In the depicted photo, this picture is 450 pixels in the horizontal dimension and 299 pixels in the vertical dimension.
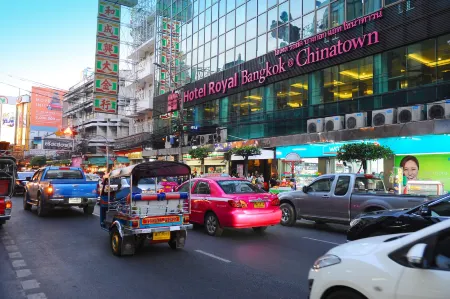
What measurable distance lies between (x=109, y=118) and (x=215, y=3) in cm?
3599

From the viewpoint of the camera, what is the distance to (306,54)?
2538 centimetres

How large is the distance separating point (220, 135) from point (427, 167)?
57.5ft

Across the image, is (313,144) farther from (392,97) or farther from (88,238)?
(88,238)

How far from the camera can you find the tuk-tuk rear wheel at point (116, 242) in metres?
7.77

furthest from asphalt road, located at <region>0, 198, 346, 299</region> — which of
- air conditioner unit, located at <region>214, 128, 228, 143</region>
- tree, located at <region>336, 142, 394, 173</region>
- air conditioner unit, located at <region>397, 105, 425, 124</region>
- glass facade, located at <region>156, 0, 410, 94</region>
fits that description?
air conditioner unit, located at <region>214, 128, 228, 143</region>

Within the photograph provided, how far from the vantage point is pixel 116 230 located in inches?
316

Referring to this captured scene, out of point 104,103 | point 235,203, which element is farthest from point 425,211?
point 104,103

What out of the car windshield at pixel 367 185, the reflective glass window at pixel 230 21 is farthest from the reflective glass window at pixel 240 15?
the car windshield at pixel 367 185

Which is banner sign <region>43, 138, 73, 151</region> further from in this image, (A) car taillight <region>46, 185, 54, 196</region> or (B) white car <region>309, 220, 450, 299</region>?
(B) white car <region>309, 220, 450, 299</region>

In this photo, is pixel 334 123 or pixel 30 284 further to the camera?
pixel 334 123

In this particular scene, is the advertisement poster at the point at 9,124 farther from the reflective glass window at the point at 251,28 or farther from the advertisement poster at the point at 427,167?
the advertisement poster at the point at 427,167

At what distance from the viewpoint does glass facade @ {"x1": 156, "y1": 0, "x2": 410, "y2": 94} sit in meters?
24.8

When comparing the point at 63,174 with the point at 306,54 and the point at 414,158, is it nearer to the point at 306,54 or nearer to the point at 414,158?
the point at 414,158

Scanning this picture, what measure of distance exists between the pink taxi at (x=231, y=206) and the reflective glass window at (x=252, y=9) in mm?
23123
